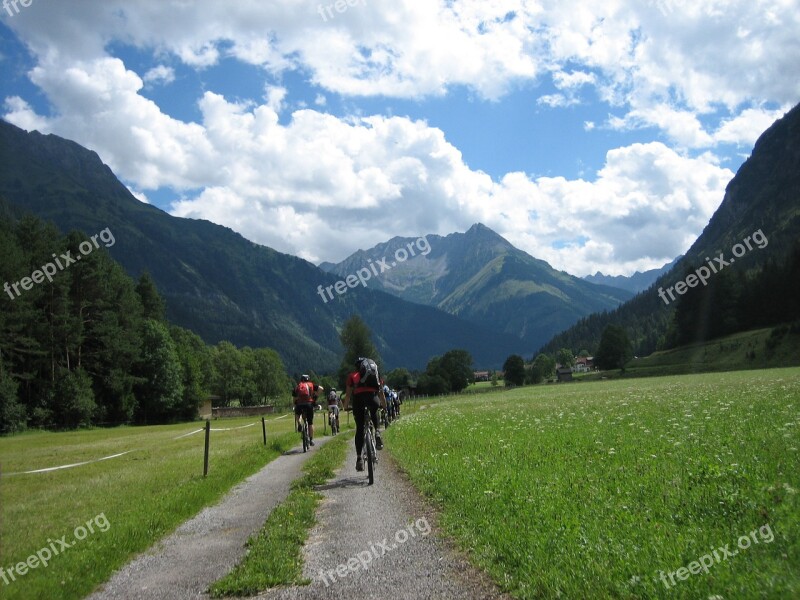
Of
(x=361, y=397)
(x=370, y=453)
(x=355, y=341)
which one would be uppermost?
(x=355, y=341)

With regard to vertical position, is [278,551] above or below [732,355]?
above

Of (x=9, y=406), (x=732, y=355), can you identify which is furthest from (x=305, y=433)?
(x=732, y=355)

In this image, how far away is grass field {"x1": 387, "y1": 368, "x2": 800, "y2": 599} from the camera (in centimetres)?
561

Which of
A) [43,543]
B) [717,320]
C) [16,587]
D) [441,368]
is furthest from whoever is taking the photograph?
[441,368]

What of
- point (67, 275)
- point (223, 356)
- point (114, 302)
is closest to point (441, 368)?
point (223, 356)

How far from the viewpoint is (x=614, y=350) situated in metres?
158

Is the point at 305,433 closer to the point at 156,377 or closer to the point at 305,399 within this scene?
the point at 305,399

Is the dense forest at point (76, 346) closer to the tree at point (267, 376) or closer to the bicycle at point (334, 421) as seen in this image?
the bicycle at point (334, 421)

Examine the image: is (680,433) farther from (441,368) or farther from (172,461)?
(441,368)

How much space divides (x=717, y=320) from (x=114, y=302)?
133093 mm

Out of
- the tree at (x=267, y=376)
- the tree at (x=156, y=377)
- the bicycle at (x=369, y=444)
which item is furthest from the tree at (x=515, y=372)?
the bicycle at (x=369, y=444)

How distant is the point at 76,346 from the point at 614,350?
5366 inches

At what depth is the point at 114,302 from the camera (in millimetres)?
77688

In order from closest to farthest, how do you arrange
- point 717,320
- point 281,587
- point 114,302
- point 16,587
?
point 281,587
point 16,587
point 114,302
point 717,320
